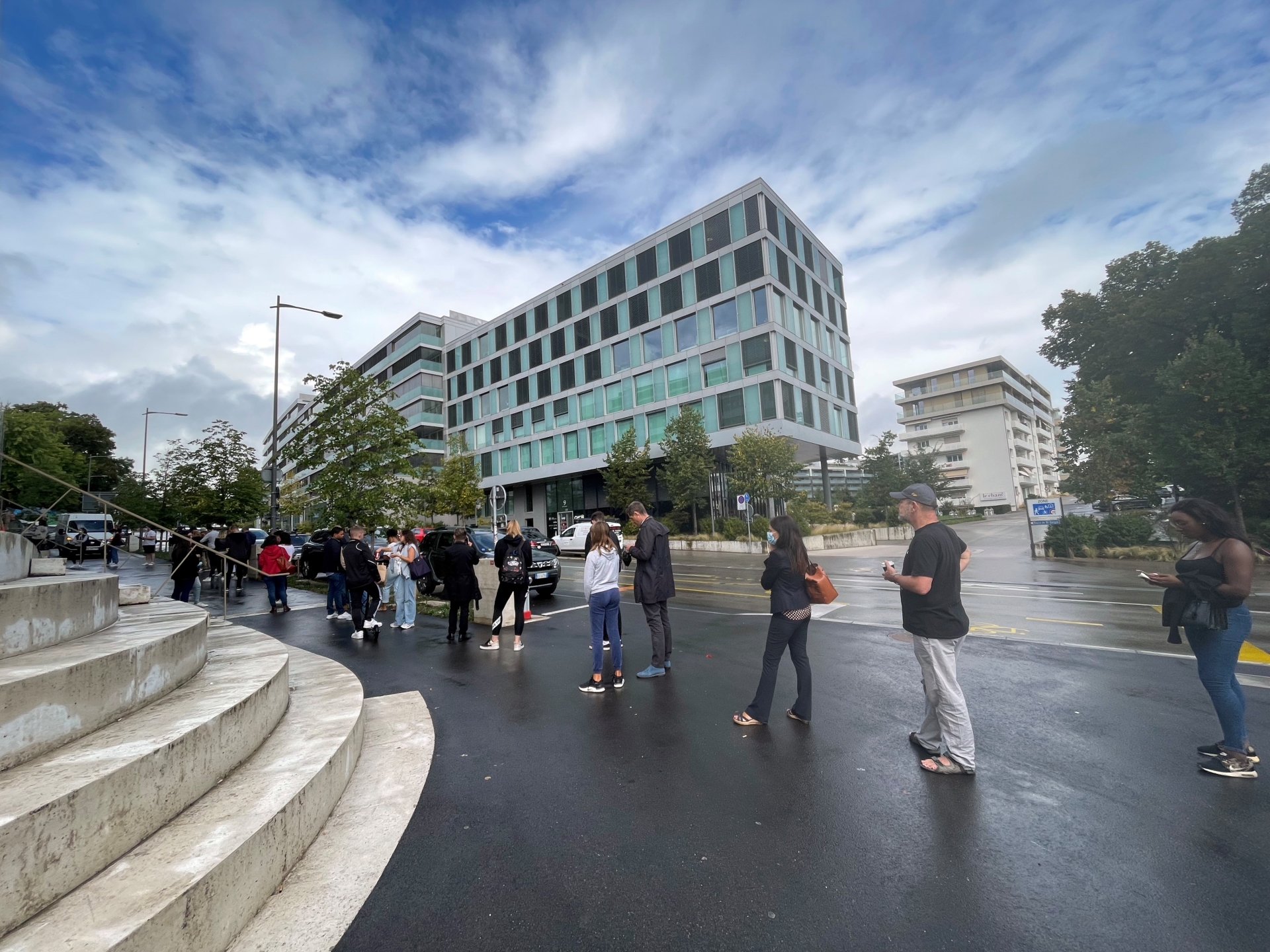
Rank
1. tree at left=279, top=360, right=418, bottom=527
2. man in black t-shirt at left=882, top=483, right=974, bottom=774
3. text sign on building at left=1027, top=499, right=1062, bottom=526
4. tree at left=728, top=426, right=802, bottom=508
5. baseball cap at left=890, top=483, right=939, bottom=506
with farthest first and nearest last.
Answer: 1. tree at left=728, top=426, right=802, bottom=508
2. text sign on building at left=1027, top=499, right=1062, bottom=526
3. tree at left=279, top=360, right=418, bottom=527
4. baseball cap at left=890, top=483, right=939, bottom=506
5. man in black t-shirt at left=882, top=483, right=974, bottom=774

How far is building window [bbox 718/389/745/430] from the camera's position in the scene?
34.2 metres

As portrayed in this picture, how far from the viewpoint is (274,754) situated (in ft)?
11.3

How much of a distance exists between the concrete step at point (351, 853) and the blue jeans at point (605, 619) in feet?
6.16

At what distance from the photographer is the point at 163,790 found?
2.56 m

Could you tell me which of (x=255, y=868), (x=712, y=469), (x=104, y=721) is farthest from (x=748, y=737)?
(x=712, y=469)

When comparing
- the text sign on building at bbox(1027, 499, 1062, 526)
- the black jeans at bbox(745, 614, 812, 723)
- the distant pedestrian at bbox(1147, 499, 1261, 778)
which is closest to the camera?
the distant pedestrian at bbox(1147, 499, 1261, 778)

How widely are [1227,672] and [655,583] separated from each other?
456 cm

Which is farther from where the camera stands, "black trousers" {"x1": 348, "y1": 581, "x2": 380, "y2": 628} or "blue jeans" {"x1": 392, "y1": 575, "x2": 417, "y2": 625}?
"blue jeans" {"x1": 392, "y1": 575, "x2": 417, "y2": 625}

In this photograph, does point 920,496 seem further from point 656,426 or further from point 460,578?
point 656,426

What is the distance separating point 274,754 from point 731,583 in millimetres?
13341

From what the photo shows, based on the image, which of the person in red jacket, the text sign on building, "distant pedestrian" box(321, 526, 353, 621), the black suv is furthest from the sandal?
the text sign on building

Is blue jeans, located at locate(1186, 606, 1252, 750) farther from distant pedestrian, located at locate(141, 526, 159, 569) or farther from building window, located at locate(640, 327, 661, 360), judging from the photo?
building window, located at locate(640, 327, 661, 360)

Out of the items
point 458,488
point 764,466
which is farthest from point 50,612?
point 458,488

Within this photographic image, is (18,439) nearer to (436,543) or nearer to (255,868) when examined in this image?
(436,543)
